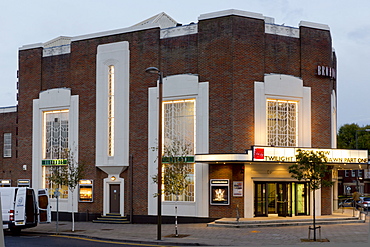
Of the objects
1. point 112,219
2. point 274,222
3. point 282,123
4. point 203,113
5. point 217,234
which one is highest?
point 203,113

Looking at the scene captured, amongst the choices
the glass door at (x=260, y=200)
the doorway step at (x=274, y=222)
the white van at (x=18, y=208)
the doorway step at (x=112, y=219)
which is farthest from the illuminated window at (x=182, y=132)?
the white van at (x=18, y=208)

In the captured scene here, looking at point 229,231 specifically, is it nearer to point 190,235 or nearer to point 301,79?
point 190,235

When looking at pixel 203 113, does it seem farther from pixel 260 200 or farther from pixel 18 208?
pixel 18 208

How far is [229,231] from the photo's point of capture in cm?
2630

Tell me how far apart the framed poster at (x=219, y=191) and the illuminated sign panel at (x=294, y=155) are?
102 inches

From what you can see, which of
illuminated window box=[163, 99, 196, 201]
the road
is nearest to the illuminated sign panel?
illuminated window box=[163, 99, 196, 201]

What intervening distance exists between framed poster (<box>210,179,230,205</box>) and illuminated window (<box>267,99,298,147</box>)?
3.59 m

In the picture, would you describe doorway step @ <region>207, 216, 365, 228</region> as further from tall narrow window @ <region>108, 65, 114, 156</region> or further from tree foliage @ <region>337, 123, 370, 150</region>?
tree foliage @ <region>337, 123, 370, 150</region>

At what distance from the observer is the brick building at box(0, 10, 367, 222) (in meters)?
30.1

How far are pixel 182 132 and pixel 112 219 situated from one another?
23.0ft

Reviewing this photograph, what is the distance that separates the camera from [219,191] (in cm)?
2997

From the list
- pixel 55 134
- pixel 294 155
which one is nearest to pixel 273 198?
pixel 294 155

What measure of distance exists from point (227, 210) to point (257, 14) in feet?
36.9

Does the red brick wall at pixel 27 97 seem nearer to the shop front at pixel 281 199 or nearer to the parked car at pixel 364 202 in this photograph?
the shop front at pixel 281 199
